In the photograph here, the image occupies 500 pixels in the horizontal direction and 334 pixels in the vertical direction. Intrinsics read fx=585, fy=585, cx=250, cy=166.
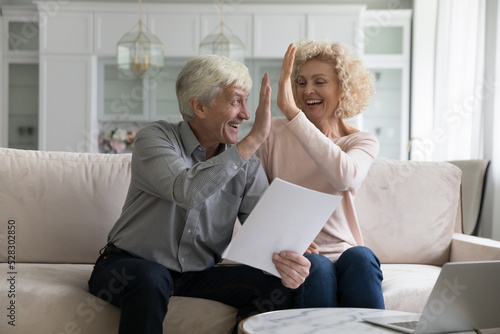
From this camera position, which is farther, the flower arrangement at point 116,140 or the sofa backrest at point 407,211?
the flower arrangement at point 116,140

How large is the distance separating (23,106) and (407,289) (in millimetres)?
5808

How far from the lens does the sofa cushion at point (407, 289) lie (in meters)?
1.91

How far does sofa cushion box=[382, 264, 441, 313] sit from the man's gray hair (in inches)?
32.1

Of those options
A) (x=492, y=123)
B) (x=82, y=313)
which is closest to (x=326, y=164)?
(x=82, y=313)

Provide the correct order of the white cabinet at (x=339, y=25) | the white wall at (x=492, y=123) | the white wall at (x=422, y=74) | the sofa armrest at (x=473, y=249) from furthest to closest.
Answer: the white cabinet at (x=339, y=25) < the white wall at (x=422, y=74) < the white wall at (x=492, y=123) < the sofa armrest at (x=473, y=249)

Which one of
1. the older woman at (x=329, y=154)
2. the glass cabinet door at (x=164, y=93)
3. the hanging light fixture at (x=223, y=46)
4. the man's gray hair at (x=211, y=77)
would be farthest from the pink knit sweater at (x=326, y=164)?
the glass cabinet door at (x=164, y=93)

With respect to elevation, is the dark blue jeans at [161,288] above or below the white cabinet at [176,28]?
below

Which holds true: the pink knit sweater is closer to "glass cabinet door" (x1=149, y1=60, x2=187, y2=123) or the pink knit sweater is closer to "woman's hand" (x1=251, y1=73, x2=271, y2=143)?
"woman's hand" (x1=251, y1=73, x2=271, y2=143)

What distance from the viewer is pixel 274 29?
6449mm

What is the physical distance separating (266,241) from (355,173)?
0.51 metres

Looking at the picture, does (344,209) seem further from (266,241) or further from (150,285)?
(150,285)

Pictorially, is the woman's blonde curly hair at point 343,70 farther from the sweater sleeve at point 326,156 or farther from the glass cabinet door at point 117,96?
the glass cabinet door at point 117,96

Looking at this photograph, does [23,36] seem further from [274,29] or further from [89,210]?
[89,210]

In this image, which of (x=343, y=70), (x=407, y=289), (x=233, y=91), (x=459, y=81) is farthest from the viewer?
(x=459, y=81)
